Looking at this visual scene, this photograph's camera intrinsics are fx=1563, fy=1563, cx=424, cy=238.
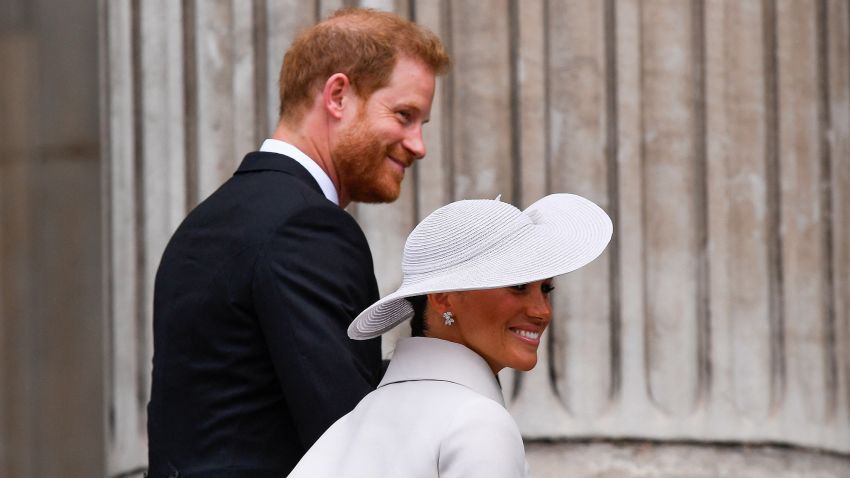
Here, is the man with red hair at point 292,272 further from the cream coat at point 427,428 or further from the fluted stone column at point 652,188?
the fluted stone column at point 652,188

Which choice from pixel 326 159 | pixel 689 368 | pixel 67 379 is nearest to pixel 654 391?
pixel 689 368

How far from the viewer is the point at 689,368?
14.7ft

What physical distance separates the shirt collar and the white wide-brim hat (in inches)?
33.8

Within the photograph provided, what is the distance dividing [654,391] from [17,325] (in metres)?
3.80

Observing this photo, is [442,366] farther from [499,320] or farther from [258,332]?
[258,332]

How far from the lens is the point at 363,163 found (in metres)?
3.61

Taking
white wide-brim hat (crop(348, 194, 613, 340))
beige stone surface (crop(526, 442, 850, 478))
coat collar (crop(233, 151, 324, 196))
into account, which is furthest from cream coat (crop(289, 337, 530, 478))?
beige stone surface (crop(526, 442, 850, 478))

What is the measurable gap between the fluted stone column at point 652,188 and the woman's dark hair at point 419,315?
69.5 inches

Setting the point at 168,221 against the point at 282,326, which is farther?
the point at 168,221

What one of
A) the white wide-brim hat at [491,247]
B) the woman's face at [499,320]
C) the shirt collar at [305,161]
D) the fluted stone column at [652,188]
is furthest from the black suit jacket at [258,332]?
the fluted stone column at [652,188]

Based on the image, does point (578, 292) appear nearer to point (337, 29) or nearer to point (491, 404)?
point (337, 29)

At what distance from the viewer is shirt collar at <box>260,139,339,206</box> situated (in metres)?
3.56

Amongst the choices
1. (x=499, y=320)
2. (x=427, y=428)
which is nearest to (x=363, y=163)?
(x=499, y=320)

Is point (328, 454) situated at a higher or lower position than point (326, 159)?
lower
